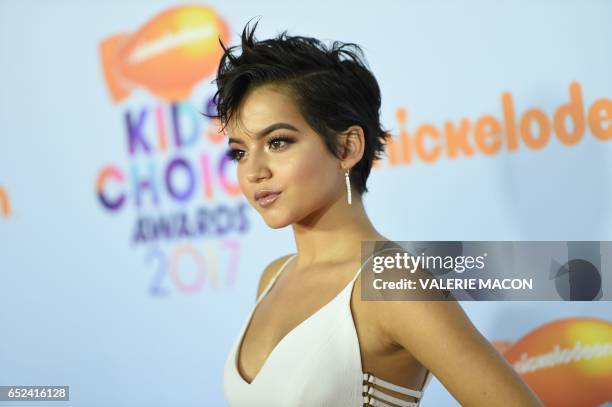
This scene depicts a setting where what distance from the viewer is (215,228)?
2.61 meters

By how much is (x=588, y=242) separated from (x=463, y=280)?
497mm

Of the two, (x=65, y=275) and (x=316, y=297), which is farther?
(x=65, y=275)

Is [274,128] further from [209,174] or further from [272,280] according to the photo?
[209,174]

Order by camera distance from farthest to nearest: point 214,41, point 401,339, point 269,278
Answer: point 214,41 → point 269,278 → point 401,339

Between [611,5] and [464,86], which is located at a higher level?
[611,5]

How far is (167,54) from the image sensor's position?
2684mm

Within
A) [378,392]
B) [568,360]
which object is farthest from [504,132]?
[378,392]

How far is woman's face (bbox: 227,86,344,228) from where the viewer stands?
4.81ft

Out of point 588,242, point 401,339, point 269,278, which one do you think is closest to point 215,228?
point 269,278

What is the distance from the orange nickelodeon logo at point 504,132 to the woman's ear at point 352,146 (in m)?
0.97

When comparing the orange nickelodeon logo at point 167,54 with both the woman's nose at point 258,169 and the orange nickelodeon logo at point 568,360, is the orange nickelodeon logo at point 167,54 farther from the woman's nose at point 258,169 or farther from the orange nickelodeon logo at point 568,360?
the orange nickelodeon logo at point 568,360

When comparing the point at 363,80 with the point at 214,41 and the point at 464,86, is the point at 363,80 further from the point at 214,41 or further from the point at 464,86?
the point at 214,41

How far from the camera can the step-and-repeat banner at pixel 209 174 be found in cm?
240

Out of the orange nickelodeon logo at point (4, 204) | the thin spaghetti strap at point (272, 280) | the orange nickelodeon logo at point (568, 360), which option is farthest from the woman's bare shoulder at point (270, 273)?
the orange nickelodeon logo at point (4, 204)
